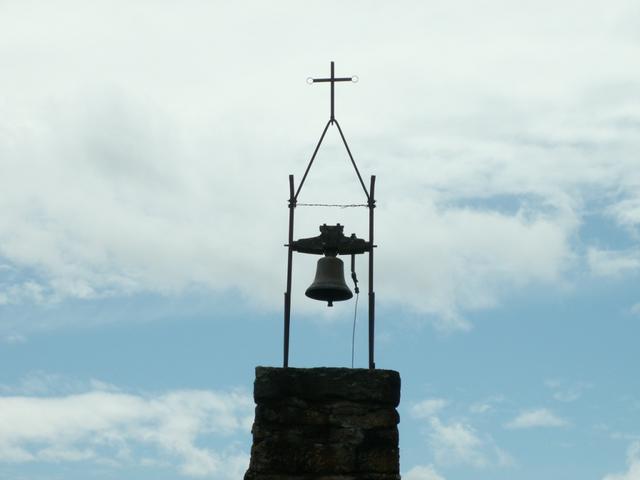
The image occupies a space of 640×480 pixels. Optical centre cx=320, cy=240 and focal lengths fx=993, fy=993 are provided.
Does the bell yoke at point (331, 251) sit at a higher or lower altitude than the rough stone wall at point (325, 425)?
higher

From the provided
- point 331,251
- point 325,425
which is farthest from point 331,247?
point 325,425

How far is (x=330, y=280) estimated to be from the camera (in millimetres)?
7109

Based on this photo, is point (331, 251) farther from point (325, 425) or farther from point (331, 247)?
point (325, 425)

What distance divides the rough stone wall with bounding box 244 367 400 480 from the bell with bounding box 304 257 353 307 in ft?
3.48

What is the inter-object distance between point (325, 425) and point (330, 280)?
4.35 feet

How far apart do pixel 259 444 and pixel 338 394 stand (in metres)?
0.57

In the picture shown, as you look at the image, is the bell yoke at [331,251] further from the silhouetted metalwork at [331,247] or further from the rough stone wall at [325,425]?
the rough stone wall at [325,425]

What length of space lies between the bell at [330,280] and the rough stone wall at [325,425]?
3.48 ft

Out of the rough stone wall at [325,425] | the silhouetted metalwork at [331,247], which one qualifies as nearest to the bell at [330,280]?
the silhouetted metalwork at [331,247]

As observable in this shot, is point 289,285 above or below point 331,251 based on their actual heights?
below

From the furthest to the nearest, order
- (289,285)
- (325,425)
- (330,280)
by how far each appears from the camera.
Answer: (330,280) < (289,285) < (325,425)

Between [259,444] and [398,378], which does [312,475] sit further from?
[398,378]

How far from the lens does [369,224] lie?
7.05 m

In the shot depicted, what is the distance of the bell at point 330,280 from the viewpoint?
7113 millimetres
